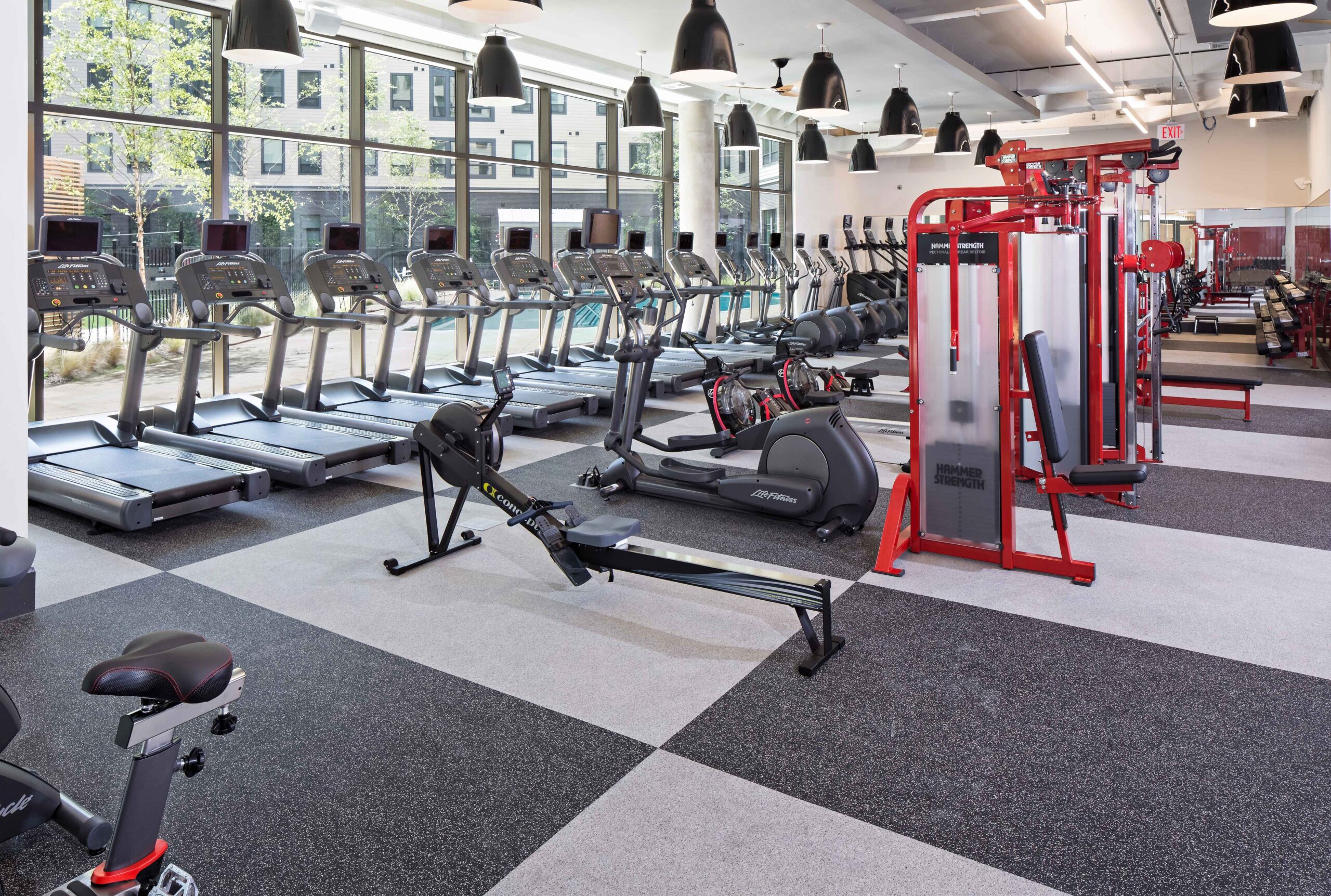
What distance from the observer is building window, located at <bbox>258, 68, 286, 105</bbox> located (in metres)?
7.31

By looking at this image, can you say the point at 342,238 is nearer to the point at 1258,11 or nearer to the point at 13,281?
the point at 13,281

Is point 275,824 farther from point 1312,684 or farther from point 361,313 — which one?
point 361,313

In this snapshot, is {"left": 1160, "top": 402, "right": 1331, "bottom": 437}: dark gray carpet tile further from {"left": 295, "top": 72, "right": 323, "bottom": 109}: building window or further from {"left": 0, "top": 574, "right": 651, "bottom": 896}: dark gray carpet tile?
{"left": 295, "top": 72, "right": 323, "bottom": 109}: building window

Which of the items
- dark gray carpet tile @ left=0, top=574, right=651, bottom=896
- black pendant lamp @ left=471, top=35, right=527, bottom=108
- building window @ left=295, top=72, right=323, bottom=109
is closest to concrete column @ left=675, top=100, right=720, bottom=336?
building window @ left=295, top=72, right=323, bottom=109

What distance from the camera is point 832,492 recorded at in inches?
171

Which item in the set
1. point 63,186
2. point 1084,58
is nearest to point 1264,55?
point 1084,58

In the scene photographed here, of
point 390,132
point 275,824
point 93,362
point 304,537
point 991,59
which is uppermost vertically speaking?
point 991,59

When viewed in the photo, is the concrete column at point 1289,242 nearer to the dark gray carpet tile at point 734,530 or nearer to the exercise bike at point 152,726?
the dark gray carpet tile at point 734,530

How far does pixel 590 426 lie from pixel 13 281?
4408 millimetres

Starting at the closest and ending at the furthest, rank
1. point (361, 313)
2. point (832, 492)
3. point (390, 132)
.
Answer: point (832, 492) < point (361, 313) < point (390, 132)

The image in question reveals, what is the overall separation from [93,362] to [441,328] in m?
3.61

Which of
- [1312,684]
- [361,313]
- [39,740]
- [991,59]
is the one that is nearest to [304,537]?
[39,740]

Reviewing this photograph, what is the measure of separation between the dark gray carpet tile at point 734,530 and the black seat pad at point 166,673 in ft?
8.81

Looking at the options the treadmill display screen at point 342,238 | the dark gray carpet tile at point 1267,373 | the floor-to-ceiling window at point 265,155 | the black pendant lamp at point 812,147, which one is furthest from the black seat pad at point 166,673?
the black pendant lamp at point 812,147
